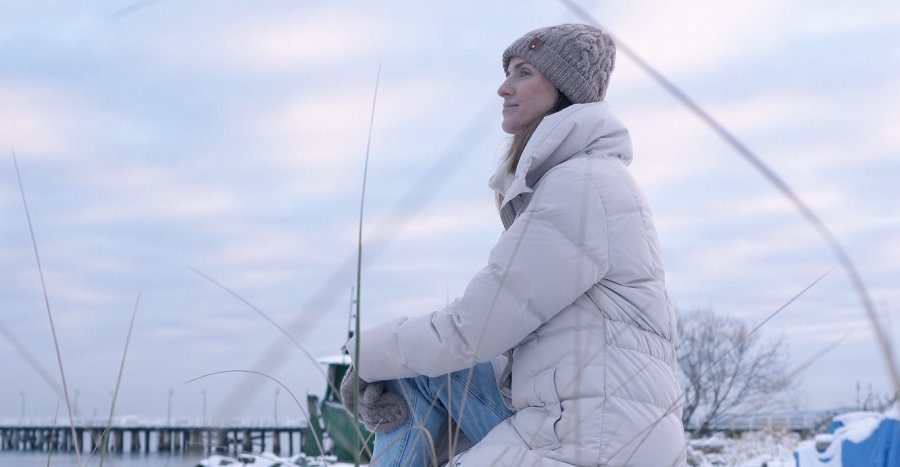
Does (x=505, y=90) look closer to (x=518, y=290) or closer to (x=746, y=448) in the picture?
(x=518, y=290)

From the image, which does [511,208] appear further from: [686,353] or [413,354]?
[686,353]

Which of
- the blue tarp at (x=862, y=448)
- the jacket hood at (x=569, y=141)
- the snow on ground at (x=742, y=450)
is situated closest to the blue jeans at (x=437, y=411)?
the jacket hood at (x=569, y=141)

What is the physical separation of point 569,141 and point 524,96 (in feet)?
1.01

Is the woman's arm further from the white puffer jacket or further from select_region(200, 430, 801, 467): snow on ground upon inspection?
select_region(200, 430, 801, 467): snow on ground

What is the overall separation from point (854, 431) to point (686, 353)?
22569 millimetres

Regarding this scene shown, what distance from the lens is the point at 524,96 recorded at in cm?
227

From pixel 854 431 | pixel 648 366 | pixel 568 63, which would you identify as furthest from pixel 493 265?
pixel 854 431

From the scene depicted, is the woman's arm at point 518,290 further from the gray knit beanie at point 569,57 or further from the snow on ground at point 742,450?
the snow on ground at point 742,450

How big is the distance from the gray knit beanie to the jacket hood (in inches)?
5.6

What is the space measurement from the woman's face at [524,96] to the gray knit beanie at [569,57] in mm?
19

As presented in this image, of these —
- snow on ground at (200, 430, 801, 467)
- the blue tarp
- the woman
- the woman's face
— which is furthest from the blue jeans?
snow on ground at (200, 430, 801, 467)

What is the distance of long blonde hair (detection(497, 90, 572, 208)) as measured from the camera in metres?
2.24

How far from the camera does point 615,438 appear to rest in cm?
171

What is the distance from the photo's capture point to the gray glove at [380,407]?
6.33ft
